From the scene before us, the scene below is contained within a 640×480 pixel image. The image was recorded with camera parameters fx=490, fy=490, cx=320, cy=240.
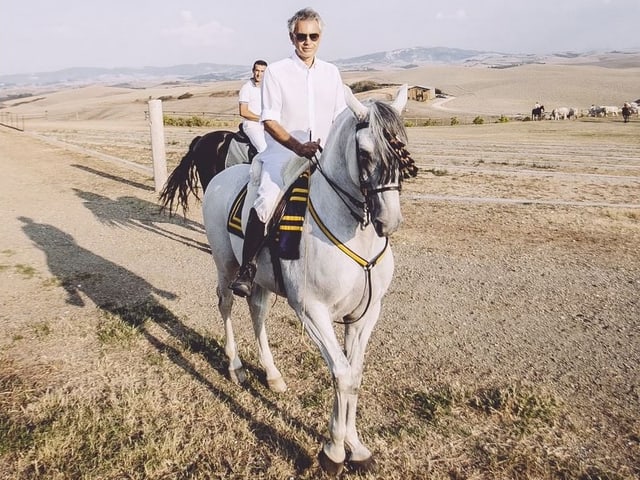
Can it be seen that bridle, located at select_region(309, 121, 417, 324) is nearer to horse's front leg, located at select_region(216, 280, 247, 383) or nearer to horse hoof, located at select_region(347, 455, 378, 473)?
horse hoof, located at select_region(347, 455, 378, 473)

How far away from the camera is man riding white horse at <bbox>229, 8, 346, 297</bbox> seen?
350cm

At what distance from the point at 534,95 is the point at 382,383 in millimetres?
88763

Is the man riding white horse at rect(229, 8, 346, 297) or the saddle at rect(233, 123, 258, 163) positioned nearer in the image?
the man riding white horse at rect(229, 8, 346, 297)

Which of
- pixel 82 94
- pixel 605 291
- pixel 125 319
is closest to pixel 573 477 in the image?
pixel 605 291

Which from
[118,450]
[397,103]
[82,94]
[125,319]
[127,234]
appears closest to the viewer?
[397,103]

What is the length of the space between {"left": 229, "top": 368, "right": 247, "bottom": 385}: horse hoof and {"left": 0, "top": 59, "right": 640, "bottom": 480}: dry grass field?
0.40 ft

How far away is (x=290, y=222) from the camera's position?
3.55 m

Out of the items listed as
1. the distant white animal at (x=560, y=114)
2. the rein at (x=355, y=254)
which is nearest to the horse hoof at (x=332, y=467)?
the rein at (x=355, y=254)

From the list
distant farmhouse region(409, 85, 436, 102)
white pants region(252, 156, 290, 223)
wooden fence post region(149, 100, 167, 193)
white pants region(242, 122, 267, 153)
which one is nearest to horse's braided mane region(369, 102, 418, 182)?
white pants region(252, 156, 290, 223)

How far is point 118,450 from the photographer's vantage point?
377cm

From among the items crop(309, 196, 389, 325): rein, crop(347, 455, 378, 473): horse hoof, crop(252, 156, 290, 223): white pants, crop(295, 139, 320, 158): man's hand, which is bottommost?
crop(347, 455, 378, 473): horse hoof

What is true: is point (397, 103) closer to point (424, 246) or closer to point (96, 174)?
point (424, 246)

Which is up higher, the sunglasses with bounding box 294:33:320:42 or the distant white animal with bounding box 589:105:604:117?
the sunglasses with bounding box 294:33:320:42

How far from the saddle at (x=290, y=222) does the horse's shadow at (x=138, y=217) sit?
5.40m
